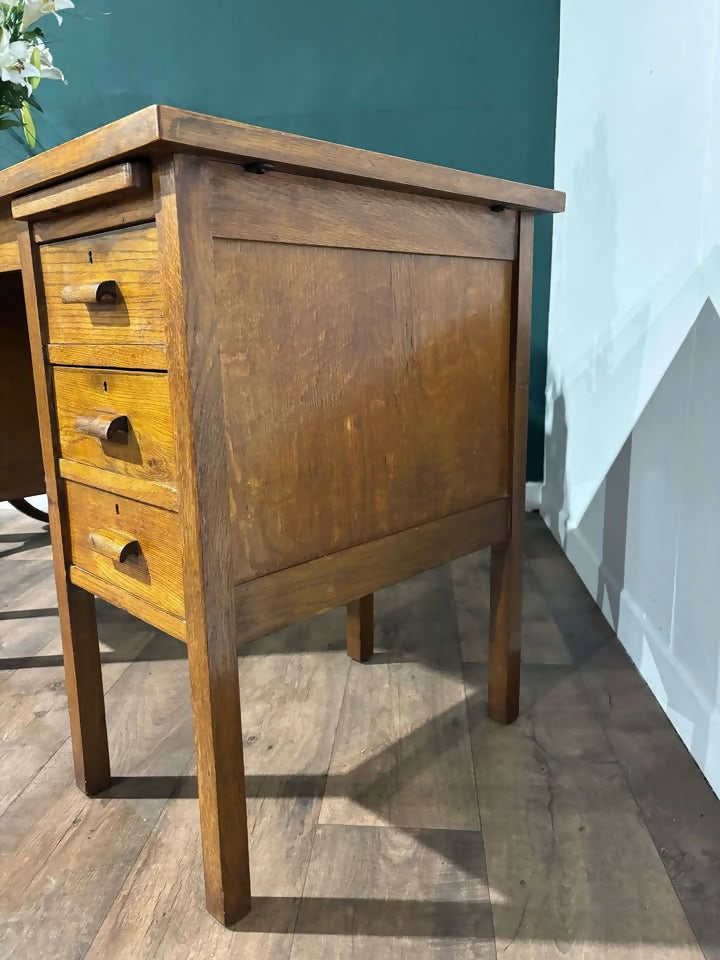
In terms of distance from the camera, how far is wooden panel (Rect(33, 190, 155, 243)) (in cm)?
66

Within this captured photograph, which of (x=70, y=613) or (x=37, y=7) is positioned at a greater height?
(x=37, y=7)

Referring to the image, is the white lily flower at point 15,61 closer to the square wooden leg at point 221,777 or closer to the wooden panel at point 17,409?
the wooden panel at point 17,409

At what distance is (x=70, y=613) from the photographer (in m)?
0.94

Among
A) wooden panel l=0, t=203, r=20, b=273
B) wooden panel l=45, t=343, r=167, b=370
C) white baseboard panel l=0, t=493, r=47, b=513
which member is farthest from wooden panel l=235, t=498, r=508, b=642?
white baseboard panel l=0, t=493, r=47, b=513

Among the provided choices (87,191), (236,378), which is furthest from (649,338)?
(87,191)

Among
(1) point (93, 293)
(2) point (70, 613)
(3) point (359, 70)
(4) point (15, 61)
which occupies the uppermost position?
(3) point (359, 70)

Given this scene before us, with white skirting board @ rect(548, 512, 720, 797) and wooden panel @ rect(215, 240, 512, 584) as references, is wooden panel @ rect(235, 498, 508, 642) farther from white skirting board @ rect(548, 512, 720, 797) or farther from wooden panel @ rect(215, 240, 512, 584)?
white skirting board @ rect(548, 512, 720, 797)

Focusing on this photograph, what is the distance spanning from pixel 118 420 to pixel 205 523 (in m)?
0.17

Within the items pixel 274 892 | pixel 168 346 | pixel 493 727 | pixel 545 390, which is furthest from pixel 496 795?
pixel 545 390

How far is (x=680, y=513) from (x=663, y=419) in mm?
180

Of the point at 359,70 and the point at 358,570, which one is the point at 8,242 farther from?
the point at 359,70

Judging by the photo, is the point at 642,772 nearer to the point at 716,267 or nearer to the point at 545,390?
the point at 716,267

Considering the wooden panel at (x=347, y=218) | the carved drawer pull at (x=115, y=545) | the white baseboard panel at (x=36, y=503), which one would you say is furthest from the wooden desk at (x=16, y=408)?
the white baseboard panel at (x=36, y=503)

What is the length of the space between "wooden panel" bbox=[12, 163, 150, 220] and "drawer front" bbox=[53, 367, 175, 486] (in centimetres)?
17
